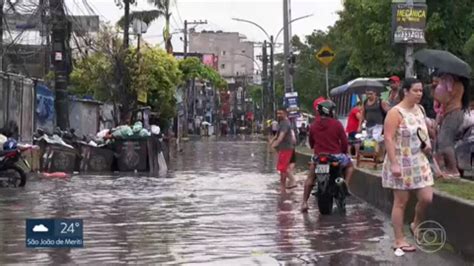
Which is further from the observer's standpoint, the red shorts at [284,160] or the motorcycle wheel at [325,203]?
the red shorts at [284,160]

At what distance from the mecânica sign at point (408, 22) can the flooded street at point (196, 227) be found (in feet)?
11.5

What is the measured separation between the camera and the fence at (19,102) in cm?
2003

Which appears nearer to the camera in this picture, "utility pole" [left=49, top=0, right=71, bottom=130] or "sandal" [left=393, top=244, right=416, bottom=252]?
"sandal" [left=393, top=244, right=416, bottom=252]

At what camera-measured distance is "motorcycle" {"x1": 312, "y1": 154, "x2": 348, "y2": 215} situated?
11.7 metres

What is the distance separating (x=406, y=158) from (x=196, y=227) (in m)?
3.26

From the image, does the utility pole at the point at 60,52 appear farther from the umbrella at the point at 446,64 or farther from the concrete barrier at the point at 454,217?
the concrete barrier at the point at 454,217

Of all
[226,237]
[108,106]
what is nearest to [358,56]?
[108,106]

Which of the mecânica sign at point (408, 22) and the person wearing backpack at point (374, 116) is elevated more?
the mecânica sign at point (408, 22)

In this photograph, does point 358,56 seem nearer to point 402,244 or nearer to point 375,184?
point 375,184

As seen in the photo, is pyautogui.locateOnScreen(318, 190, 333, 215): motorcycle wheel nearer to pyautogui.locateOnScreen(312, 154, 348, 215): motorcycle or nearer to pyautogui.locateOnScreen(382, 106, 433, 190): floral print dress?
pyautogui.locateOnScreen(312, 154, 348, 215): motorcycle

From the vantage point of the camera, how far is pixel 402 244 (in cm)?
856
